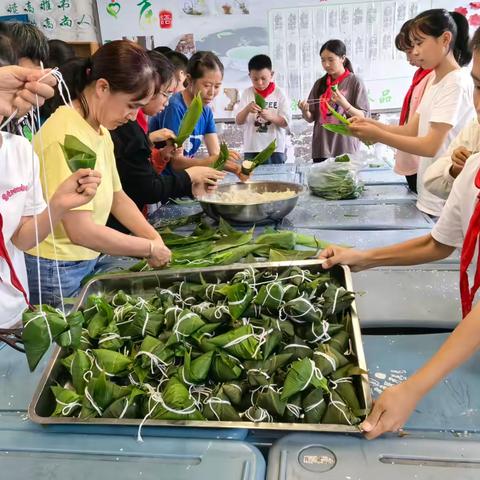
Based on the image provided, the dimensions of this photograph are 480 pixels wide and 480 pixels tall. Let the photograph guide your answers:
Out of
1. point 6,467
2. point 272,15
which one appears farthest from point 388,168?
point 6,467

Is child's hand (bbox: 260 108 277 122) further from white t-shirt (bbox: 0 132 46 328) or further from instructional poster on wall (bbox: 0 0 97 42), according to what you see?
white t-shirt (bbox: 0 132 46 328)

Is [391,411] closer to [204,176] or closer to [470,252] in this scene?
[470,252]

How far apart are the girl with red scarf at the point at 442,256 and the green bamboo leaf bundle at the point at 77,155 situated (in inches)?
31.6

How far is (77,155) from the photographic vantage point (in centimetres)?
126

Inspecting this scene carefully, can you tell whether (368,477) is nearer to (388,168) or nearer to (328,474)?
(328,474)

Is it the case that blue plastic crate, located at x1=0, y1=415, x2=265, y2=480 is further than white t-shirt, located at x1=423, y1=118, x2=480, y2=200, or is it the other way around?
white t-shirt, located at x1=423, y1=118, x2=480, y2=200

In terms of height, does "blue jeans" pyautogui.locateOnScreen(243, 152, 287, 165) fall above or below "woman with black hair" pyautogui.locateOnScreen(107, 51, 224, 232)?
below

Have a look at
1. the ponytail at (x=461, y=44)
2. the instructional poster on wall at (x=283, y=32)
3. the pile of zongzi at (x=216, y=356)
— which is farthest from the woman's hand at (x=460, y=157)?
the instructional poster on wall at (x=283, y=32)

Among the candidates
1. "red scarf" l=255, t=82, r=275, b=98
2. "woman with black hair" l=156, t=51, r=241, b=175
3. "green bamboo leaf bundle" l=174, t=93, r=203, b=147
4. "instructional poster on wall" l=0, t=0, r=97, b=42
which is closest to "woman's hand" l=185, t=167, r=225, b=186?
"green bamboo leaf bundle" l=174, t=93, r=203, b=147

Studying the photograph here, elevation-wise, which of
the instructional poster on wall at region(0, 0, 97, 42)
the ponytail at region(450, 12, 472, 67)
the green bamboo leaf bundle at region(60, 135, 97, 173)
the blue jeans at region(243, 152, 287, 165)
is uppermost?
the instructional poster on wall at region(0, 0, 97, 42)

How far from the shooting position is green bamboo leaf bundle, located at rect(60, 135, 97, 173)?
4.06ft

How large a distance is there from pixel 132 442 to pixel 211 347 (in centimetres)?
27

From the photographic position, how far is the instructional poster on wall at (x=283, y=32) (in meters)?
4.70

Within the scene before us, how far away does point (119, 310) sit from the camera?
1.30 m
